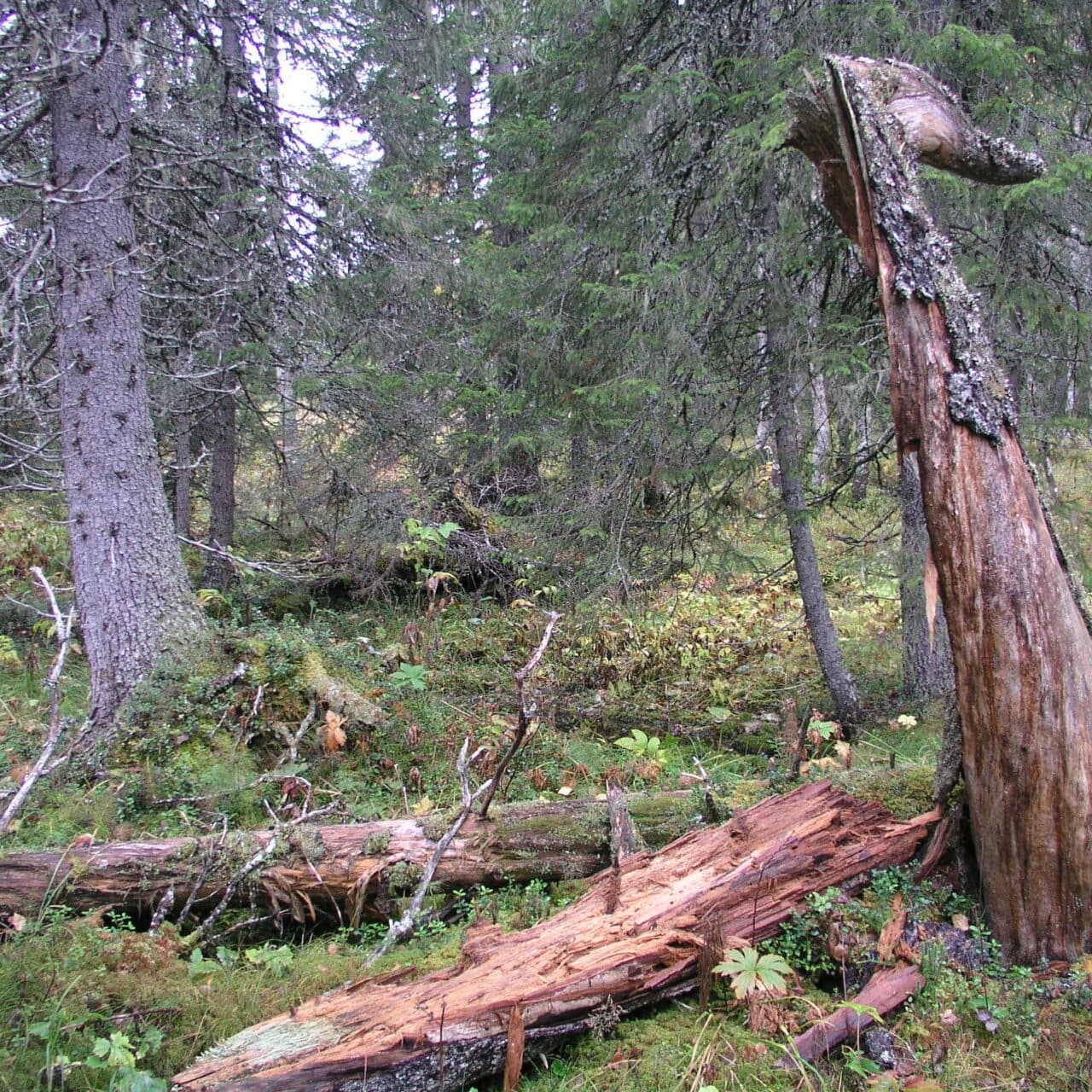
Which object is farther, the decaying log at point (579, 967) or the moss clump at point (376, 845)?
the moss clump at point (376, 845)

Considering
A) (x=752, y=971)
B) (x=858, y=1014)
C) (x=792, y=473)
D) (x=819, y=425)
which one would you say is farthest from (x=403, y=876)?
(x=819, y=425)

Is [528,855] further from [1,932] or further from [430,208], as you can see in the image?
[430,208]

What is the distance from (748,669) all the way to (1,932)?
24.6 feet

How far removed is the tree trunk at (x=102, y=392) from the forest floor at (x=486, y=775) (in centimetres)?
57

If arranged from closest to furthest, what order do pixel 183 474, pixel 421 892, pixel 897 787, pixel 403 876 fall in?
1. pixel 421 892
2. pixel 897 787
3. pixel 403 876
4. pixel 183 474

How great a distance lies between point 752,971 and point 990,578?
65.6 inches

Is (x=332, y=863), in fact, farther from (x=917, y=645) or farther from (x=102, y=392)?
(x=917, y=645)

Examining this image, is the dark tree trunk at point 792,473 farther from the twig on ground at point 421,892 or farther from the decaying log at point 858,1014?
the decaying log at point 858,1014

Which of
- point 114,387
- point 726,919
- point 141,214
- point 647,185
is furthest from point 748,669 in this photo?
point 141,214

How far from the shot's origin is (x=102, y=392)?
6074mm

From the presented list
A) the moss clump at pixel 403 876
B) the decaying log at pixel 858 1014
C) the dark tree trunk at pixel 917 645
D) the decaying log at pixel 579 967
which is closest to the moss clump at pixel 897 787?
the decaying log at pixel 579 967

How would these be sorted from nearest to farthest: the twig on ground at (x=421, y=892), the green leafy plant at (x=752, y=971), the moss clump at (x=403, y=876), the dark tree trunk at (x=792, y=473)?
the green leafy plant at (x=752, y=971) → the twig on ground at (x=421, y=892) → the moss clump at (x=403, y=876) → the dark tree trunk at (x=792, y=473)

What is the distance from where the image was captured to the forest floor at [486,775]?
246cm

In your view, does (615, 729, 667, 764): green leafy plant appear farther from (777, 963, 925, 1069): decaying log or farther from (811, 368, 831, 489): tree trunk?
(811, 368, 831, 489): tree trunk
